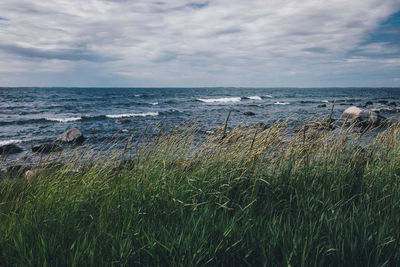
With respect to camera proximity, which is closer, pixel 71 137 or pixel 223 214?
pixel 223 214

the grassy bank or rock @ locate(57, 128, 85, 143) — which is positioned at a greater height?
the grassy bank

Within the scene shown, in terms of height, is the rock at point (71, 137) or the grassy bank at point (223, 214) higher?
the grassy bank at point (223, 214)

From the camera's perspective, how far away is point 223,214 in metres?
2.97

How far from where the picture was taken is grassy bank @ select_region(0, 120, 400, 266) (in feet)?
7.36

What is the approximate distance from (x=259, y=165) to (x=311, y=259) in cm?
188

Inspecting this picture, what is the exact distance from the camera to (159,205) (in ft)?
10.4

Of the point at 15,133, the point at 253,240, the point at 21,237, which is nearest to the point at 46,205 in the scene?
the point at 21,237

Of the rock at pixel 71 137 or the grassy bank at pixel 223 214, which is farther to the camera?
the rock at pixel 71 137

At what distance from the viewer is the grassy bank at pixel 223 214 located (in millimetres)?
2242

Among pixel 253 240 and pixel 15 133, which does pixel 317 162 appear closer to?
pixel 253 240

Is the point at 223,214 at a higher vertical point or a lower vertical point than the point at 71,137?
higher

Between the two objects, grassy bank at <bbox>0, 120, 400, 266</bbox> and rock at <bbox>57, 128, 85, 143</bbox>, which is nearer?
grassy bank at <bbox>0, 120, 400, 266</bbox>

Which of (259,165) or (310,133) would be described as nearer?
(259,165)

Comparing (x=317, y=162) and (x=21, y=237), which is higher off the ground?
(x=317, y=162)
